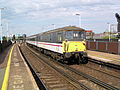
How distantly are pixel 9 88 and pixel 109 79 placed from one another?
5.64 metres

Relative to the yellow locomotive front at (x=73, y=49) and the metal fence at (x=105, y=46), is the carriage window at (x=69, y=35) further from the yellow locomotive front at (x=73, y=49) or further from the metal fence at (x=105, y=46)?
the metal fence at (x=105, y=46)

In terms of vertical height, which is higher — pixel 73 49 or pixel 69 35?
pixel 69 35

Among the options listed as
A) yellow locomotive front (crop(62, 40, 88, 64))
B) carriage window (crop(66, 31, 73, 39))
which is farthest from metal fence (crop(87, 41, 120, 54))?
carriage window (crop(66, 31, 73, 39))

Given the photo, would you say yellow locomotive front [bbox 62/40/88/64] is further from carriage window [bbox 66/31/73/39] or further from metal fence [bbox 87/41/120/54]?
A: metal fence [bbox 87/41/120/54]

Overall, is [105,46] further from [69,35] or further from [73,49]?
[73,49]

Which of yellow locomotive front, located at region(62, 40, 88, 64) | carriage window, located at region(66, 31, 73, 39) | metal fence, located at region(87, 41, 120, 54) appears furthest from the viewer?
metal fence, located at region(87, 41, 120, 54)

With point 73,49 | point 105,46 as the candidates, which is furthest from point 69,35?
point 105,46

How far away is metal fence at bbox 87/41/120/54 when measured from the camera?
21.2m

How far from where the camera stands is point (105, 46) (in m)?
23.7

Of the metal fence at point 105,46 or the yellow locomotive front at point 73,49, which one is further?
the metal fence at point 105,46

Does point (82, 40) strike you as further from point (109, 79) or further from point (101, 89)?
point (101, 89)

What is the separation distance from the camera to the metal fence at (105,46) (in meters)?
21.2

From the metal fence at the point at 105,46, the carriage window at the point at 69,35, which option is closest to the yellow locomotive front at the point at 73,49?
the carriage window at the point at 69,35

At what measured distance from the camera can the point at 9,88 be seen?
7.12 meters
